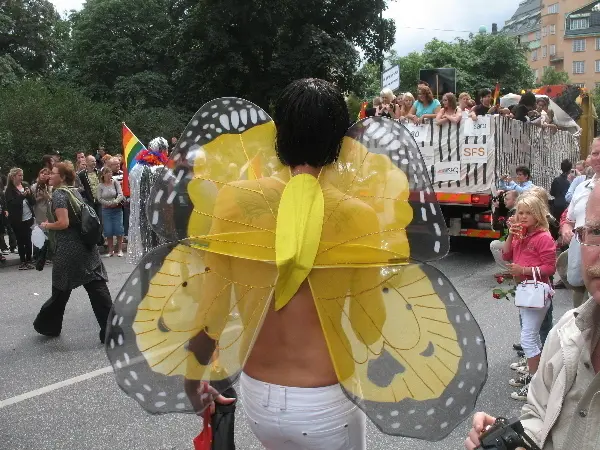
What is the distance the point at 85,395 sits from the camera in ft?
15.7

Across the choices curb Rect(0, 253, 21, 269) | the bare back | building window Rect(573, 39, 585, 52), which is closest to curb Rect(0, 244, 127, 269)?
curb Rect(0, 253, 21, 269)

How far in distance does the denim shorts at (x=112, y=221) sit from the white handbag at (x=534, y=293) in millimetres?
8475

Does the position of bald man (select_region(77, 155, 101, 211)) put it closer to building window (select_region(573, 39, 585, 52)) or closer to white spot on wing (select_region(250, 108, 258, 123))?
white spot on wing (select_region(250, 108, 258, 123))

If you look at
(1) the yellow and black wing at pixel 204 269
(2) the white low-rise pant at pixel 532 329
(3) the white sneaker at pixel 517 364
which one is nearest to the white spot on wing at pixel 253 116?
(1) the yellow and black wing at pixel 204 269

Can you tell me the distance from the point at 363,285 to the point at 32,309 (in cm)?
688

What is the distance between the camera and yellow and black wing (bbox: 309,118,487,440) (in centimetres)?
182

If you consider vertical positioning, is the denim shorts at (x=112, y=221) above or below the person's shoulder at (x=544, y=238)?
below

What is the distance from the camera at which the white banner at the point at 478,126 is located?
33.0ft

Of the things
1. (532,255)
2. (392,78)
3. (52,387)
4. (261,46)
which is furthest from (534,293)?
(261,46)

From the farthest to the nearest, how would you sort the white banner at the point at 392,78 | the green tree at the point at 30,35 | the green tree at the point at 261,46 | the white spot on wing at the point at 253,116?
the green tree at the point at 30,35 < the green tree at the point at 261,46 < the white banner at the point at 392,78 < the white spot on wing at the point at 253,116

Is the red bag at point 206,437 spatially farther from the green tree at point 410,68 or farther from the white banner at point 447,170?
the green tree at point 410,68

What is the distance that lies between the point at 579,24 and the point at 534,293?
9081 centimetres

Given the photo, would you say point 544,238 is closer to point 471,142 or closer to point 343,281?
point 343,281

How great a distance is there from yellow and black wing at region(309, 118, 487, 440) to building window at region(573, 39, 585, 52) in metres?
93.2
